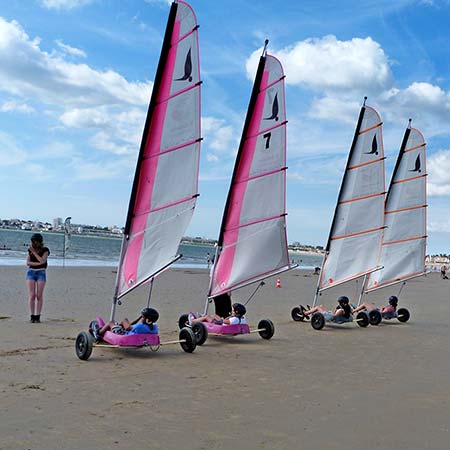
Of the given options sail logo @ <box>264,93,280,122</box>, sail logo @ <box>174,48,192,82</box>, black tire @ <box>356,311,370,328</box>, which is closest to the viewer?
Answer: sail logo @ <box>174,48,192,82</box>

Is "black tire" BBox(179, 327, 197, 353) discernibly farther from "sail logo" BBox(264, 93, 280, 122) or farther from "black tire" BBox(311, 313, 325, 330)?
"sail logo" BBox(264, 93, 280, 122)

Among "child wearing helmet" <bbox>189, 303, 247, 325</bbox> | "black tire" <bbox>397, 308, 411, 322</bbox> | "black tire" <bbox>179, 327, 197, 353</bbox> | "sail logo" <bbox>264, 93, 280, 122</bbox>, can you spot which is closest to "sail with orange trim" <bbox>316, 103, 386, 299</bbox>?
"black tire" <bbox>397, 308, 411, 322</bbox>

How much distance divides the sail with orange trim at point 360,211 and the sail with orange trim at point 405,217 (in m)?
1.84

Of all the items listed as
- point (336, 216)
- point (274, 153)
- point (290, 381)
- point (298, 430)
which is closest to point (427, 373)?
point (290, 381)

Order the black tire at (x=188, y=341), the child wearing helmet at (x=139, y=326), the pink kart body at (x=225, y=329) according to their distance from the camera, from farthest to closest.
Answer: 1. the pink kart body at (x=225, y=329)
2. the black tire at (x=188, y=341)
3. the child wearing helmet at (x=139, y=326)

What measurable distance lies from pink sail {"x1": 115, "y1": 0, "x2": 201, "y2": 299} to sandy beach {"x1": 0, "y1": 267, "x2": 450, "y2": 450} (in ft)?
4.61

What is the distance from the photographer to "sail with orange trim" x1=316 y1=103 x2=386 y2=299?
14.1 m

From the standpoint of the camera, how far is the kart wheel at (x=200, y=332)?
29.6 feet

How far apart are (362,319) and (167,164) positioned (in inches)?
260

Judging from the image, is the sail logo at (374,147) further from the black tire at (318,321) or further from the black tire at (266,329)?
the black tire at (266,329)

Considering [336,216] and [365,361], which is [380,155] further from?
[365,361]

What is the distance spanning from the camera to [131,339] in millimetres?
7812

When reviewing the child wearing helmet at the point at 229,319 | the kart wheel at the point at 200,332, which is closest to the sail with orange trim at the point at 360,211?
the child wearing helmet at the point at 229,319

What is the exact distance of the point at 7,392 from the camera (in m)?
5.55
